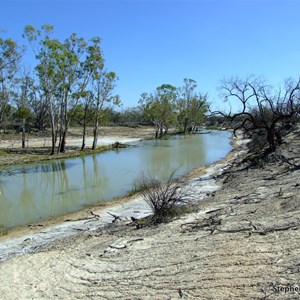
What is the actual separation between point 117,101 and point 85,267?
117ft

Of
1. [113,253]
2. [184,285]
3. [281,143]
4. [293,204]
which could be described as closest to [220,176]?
[281,143]

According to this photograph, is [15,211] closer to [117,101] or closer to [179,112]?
[117,101]

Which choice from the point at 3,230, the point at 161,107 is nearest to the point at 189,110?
the point at 161,107

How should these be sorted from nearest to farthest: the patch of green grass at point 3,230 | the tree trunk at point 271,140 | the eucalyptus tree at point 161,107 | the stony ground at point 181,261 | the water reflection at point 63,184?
the stony ground at point 181,261 → the patch of green grass at point 3,230 → the water reflection at point 63,184 → the tree trunk at point 271,140 → the eucalyptus tree at point 161,107

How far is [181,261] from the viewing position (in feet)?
21.7

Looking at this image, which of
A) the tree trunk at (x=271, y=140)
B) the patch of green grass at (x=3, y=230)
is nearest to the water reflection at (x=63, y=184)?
the patch of green grass at (x=3, y=230)

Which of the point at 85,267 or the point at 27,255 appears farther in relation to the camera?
the point at 27,255

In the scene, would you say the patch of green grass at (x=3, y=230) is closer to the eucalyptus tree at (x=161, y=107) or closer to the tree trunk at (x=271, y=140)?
the tree trunk at (x=271, y=140)

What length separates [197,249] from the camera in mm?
6984

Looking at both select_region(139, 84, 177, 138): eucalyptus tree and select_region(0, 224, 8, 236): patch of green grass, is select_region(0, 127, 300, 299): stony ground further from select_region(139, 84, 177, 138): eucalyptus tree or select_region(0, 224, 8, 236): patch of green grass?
select_region(139, 84, 177, 138): eucalyptus tree

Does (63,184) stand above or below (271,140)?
below

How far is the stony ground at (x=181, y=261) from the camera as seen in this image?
532 cm

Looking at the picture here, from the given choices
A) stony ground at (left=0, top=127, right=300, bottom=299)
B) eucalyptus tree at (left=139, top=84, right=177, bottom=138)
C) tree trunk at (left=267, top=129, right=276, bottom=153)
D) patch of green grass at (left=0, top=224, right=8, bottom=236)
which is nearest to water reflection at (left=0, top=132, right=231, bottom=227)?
patch of green grass at (left=0, top=224, right=8, bottom=236)

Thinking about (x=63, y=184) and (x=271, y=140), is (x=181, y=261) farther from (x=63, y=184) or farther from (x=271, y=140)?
(x=271, y=140)
